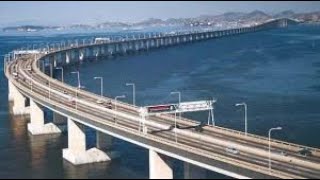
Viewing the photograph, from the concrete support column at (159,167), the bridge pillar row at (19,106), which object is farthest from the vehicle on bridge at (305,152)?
the bridge pillar row at (19,106)

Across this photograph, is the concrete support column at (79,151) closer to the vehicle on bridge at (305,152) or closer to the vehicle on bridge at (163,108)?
the vehicle on bridge at (163,108)

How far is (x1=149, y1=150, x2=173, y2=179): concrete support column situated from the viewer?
177 feet

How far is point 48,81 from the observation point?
342 feet

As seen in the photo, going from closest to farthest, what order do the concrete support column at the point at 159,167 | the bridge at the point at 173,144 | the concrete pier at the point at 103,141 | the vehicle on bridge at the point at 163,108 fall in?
the bridge at the point at 173,144 < the concrete support column at the point at 159,167 < the vehicle on bridge at the point at 163,108 < the concrete pier at the point at 103,141

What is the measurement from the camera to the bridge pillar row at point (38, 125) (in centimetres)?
8425

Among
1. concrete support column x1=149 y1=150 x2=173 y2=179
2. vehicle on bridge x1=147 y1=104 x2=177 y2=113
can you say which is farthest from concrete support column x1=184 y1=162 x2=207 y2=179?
vehicle on bridge x1=147 y1=104 x2=177 y2=113

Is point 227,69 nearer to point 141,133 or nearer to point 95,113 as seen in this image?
point 95,113

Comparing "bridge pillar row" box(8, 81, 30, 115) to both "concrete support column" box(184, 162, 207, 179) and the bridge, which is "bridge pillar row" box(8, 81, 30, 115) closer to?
the bridge

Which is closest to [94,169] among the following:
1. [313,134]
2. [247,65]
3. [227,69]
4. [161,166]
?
[161,166]

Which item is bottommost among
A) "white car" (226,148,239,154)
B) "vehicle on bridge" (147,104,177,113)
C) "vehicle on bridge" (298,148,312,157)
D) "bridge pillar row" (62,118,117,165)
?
"bridge pillar row" (62,118,117,165)

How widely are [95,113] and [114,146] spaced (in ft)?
22.3

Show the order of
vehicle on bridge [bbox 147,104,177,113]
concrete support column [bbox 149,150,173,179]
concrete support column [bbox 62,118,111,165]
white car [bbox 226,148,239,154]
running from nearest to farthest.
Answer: white car [bbox 226,148,239,154]
concrete support column [bbox 149,150,173,179]
vehicle on bridge [bbox 147,104,177,113]
concrete support column [bbox 62,118,111,165]

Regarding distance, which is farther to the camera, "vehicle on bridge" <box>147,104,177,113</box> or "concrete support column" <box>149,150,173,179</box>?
"vehicle on bridge" <box>147,104,177,113</box>

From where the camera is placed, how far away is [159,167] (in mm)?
53906
